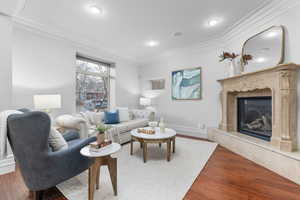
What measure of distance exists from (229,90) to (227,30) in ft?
4.54

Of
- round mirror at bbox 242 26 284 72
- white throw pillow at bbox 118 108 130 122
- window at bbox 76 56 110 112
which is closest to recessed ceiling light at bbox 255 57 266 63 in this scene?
round mirror at bbox 242 26 284 72

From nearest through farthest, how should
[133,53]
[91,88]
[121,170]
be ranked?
[121,170], [91,88], [133,53]

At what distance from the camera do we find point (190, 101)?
409 cm

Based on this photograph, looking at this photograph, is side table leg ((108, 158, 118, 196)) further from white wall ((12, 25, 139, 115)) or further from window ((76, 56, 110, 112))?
window ((76, 56, 110, 112))

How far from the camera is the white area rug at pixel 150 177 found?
1539 mm

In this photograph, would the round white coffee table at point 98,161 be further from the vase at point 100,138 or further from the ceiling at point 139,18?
the ceiling at point 139,18

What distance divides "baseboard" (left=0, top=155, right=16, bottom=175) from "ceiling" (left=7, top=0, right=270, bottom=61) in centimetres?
248

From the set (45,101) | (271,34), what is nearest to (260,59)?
(271,34)

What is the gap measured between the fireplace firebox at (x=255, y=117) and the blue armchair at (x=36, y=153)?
326 centimetres

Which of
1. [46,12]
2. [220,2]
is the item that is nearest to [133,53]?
[46,12]

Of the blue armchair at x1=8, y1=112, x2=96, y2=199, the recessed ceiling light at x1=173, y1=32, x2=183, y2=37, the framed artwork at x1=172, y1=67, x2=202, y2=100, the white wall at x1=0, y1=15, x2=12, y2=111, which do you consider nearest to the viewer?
the blue armchair at x1=8, y1=112, x2=96, y2=199

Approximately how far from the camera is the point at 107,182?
1769 mm

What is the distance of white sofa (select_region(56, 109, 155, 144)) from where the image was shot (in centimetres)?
246

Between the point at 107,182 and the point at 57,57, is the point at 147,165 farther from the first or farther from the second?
the point at 57,57
